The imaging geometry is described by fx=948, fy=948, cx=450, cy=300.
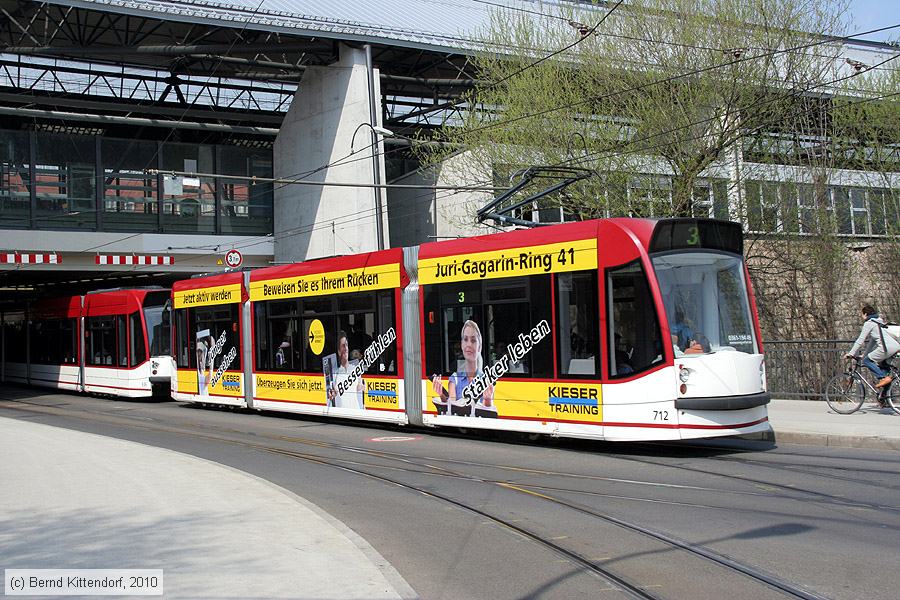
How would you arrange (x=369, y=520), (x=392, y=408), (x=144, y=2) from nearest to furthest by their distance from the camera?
(x=369, y=520), (x=392, y=408), (x=144, y=2)

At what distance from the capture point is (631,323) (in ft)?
41.2

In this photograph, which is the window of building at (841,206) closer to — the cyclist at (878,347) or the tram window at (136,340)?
the cyclist at (878,347)

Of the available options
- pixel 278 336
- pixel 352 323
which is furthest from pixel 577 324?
pixel 278 336

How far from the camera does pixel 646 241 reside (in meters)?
12.5

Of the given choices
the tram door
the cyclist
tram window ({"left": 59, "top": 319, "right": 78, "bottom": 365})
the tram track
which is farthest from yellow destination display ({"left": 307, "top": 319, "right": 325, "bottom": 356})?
tram window ({"left": 59, "top": 319, "right": 78, "bottom": 365})

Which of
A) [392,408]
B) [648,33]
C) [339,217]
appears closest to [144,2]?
[339,217]

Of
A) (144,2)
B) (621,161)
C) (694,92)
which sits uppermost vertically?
(144,2)

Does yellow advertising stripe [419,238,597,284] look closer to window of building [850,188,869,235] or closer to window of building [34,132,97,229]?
window of building [850,188,869,235]

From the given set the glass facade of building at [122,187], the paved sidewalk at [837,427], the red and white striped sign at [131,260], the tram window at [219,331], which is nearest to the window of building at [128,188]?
the glass facade of building at [122,187]

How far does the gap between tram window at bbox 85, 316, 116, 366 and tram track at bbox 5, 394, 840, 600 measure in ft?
38.6

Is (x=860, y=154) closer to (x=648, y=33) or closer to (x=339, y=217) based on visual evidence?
(x=648, y=33)

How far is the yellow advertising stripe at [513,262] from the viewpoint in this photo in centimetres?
1324

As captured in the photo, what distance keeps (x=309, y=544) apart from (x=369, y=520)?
1704 millimetres

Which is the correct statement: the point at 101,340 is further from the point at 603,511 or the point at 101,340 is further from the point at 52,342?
the point at 603,511
